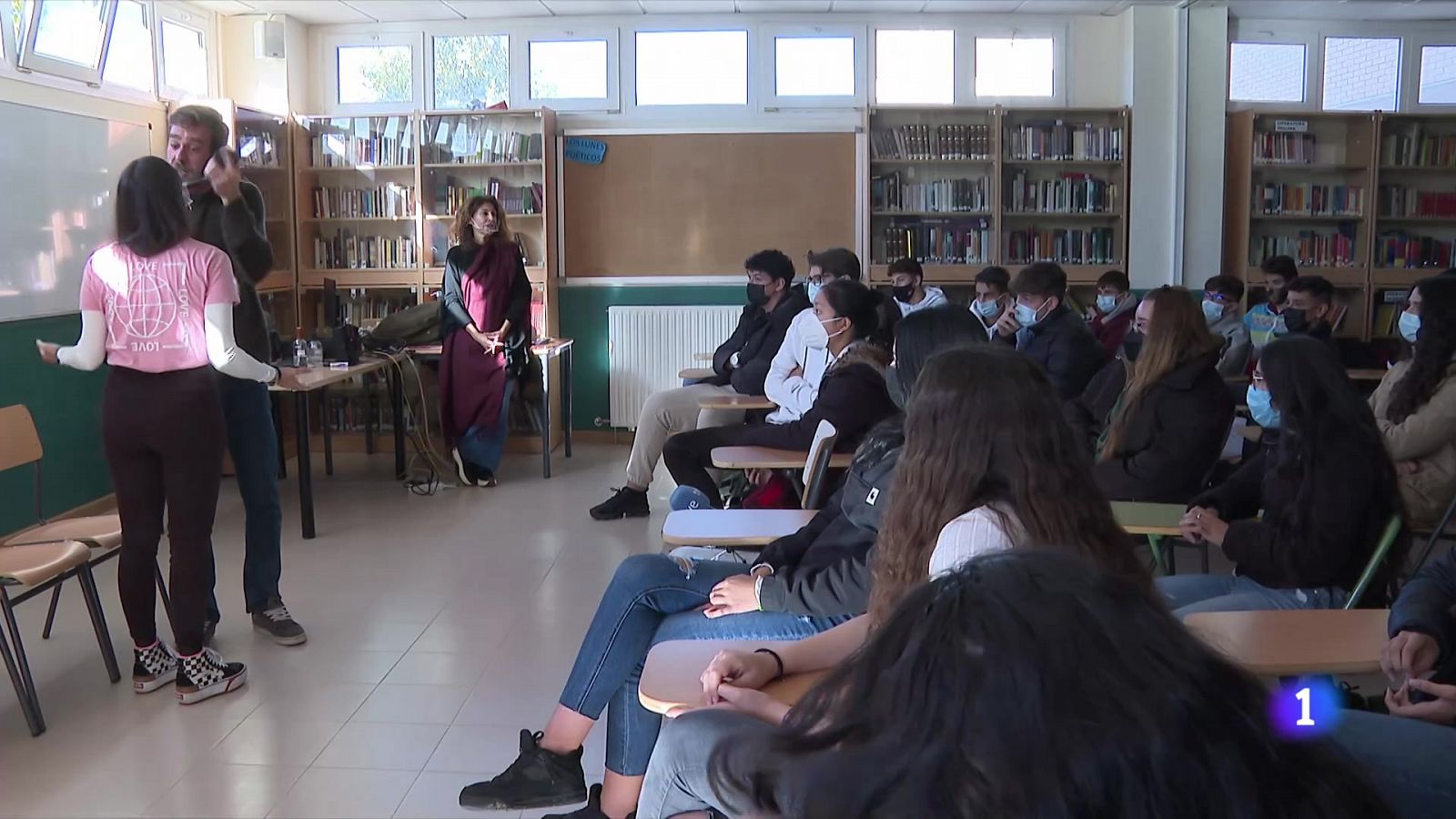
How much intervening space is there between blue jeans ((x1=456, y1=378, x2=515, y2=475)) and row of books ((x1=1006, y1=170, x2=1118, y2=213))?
3705mm

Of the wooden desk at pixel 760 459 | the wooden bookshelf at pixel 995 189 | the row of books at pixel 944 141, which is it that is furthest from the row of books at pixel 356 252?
the wooden desk at pixel 760 459

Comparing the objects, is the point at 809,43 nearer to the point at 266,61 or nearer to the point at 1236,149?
the point at 1236,149

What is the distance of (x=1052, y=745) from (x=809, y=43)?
775cm

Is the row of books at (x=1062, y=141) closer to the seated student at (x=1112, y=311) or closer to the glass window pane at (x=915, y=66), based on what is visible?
the glass window pane at (x=915, y=66)

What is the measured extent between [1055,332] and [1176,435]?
1.80 metres

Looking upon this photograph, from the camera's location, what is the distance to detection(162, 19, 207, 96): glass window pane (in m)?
6.79

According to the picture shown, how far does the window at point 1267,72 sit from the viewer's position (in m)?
7.98

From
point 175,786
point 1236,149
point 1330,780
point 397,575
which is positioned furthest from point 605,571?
point 1236,149

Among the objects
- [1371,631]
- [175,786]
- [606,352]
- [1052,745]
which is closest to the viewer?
[1052,745]

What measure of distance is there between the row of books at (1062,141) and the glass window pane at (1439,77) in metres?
2.30

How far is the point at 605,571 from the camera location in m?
4.82

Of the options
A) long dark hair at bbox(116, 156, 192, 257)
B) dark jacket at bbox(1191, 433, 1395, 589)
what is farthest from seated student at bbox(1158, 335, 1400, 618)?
long dark hair at bbox(116, 156, 192, 257)

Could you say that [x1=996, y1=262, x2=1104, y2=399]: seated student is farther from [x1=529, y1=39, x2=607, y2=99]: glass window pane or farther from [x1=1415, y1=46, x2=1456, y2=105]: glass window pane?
[x1=1415, y1=46, x2=1456, y2=105]: glass window pane

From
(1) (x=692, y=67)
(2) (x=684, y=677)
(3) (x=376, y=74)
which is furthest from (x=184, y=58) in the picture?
(2) (x=684, y=677)
